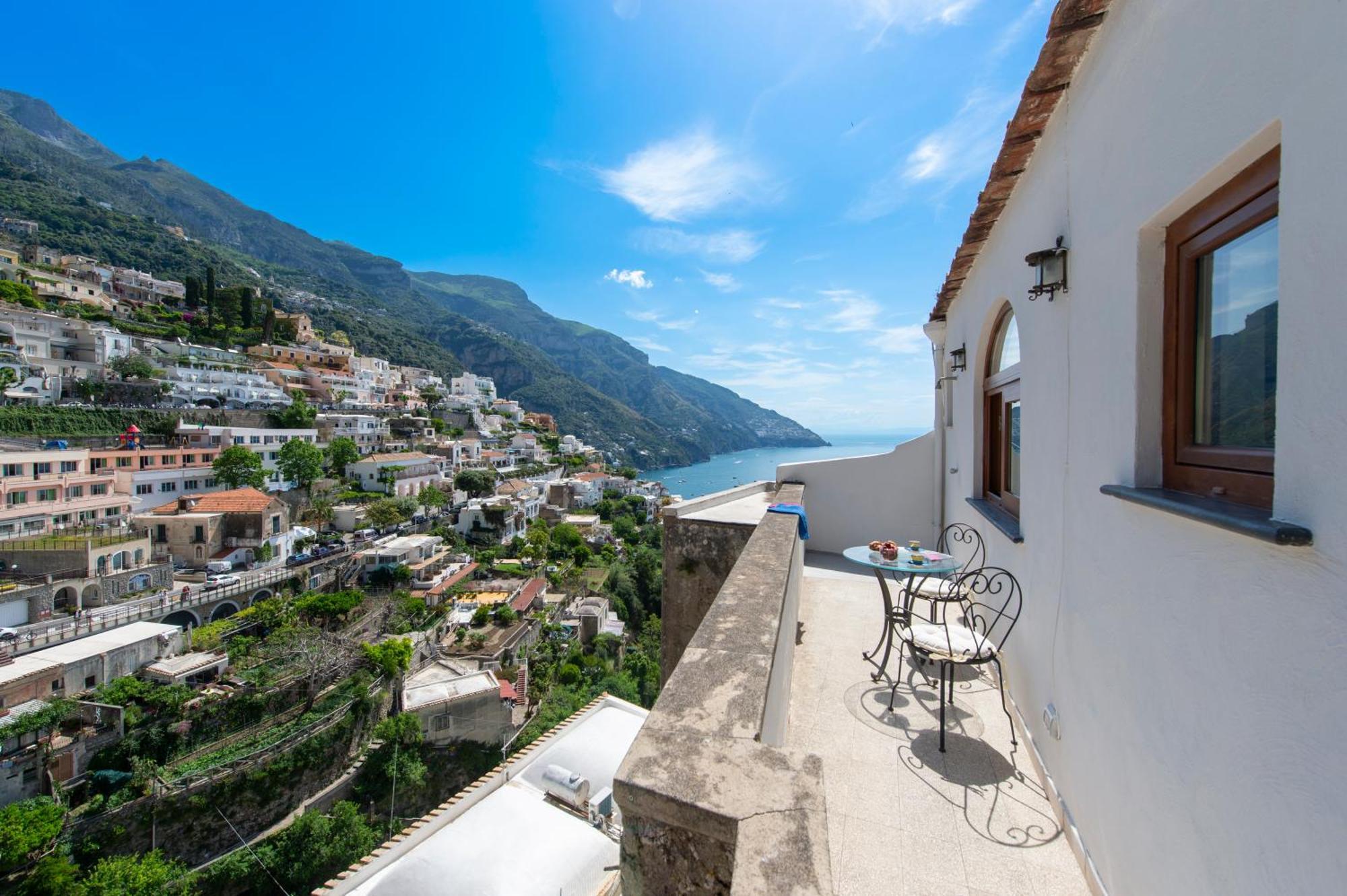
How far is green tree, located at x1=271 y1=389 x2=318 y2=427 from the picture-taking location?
1767 inches

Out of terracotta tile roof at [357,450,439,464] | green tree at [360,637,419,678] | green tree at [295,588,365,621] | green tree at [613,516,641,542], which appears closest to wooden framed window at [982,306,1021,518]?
green tree at [360,637,419,678]

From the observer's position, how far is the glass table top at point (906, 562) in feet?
11.3

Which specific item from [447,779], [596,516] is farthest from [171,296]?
[447,779]

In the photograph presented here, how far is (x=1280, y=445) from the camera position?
1086 millimetres

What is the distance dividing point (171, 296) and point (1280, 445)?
8701cm

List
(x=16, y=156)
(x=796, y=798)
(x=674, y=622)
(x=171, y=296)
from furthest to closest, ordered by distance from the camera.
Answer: (x=16, y=156), (x=171, y=296), (x=674, y=622), (x=796, y=798)

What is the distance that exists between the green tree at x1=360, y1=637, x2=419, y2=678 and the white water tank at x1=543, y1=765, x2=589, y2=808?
12702 millimetres

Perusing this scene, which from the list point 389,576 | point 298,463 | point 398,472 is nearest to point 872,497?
point 389,576

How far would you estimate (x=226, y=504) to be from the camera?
28.7m

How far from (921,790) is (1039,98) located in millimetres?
3282

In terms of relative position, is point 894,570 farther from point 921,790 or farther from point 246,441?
point 246,441

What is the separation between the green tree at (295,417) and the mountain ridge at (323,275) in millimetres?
48467

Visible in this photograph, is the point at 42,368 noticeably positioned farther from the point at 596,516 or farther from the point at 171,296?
the point at 596,516

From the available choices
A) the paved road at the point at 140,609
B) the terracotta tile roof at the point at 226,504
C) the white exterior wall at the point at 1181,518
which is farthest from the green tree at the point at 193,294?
the white exterior wall at the point at 1181,518
